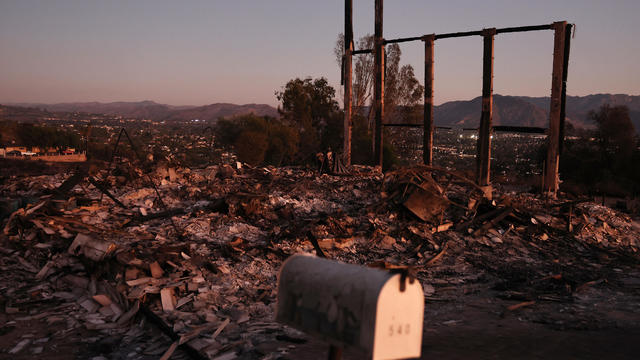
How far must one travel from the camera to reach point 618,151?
27625mm

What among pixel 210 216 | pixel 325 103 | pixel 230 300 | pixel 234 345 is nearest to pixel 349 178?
pixel 210 216

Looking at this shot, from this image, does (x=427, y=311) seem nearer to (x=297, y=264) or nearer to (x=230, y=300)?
(x=230, y=300)

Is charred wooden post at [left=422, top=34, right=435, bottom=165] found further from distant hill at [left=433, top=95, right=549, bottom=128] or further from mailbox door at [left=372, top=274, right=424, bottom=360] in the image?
distant hill at [left=433, top=95, right=549, bottom=128]

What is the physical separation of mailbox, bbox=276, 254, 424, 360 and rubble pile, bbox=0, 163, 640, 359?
2.54 m

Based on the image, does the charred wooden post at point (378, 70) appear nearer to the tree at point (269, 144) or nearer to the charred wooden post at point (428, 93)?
the charred wooden post at point (428, 93)

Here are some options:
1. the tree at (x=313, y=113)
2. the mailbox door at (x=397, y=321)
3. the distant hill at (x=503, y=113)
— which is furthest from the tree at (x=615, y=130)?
the distant hill at (x=503, y=113)

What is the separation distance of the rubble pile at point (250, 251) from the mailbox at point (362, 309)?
2540 millimetres

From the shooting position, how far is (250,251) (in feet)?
25.7

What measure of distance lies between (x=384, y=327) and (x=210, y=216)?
8033mm

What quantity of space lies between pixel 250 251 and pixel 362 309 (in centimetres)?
597

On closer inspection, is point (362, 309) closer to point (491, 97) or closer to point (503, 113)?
point (491, 97)

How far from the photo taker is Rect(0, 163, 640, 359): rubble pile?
543cm

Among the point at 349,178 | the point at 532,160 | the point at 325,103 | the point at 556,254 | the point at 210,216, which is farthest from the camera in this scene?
the point at 325,103

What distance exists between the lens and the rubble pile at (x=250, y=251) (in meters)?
5.43
